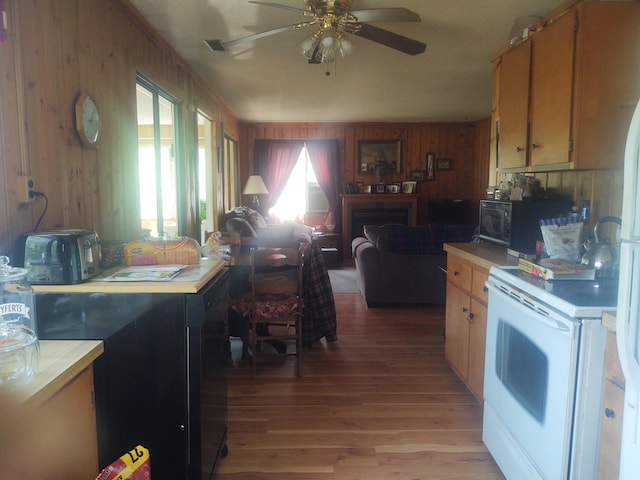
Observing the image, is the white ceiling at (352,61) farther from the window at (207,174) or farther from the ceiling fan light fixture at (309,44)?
the window at (207,174)

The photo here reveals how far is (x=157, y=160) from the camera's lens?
144 inches

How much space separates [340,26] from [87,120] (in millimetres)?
1523

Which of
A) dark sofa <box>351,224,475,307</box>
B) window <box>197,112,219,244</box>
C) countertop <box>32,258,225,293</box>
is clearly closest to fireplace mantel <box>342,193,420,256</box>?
window <box>197,112,219,244</box>

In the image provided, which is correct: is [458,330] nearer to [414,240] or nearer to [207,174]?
[414,240]

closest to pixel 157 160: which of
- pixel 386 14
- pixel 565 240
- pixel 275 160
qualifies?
pixel 386 14

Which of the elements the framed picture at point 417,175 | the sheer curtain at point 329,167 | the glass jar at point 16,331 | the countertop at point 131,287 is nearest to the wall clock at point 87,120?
the countertop at point 131,287

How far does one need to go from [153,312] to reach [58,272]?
14.7 inches

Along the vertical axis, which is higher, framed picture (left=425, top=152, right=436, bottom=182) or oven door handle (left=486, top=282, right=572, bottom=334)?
framed picture (left=425, top=152, right=436, bottom=182)

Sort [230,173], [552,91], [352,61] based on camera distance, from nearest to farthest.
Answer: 1. [552,91]
2. [352,61]
3. [230,173]

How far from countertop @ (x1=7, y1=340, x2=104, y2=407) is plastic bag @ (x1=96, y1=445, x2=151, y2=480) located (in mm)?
250

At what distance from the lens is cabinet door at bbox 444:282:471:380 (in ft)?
9.16

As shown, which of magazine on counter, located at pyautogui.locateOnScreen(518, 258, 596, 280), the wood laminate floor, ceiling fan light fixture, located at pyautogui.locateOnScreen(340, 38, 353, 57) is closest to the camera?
magazine on counter, located at pyautogui.locateOnScreen(518, 258, 596, 280)

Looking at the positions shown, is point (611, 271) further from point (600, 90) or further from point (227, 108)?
point (227, 108)

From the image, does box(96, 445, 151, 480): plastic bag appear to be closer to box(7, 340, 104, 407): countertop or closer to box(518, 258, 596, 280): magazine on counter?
box(7, 340, 104, 407): countertop
